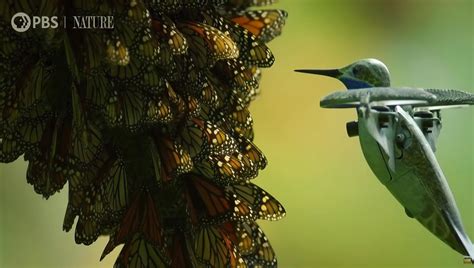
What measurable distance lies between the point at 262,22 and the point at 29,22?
308 millimetres

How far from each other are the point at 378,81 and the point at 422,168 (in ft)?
0.35

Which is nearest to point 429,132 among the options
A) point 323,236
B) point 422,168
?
point 422,168

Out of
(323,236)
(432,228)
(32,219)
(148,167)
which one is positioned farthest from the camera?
(323,236)

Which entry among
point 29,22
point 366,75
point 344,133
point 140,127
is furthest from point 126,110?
point 344,133

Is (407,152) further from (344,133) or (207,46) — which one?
(344,133)

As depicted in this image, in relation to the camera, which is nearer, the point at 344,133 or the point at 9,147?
the point at 9,147

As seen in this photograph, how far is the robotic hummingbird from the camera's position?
87 centimetres

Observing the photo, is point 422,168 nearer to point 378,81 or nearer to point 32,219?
point 378,81

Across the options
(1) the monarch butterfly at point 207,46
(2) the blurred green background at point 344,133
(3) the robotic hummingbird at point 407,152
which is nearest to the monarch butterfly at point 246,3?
(1) the monarch butterfly at point 207,46

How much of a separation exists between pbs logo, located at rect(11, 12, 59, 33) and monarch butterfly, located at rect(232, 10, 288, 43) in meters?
0.25

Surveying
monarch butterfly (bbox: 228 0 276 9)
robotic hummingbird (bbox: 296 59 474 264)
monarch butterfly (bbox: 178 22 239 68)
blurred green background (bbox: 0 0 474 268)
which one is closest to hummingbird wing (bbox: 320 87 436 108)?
robotic hummingbird (bbox: 296 59 474 264)

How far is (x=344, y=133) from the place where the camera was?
8.26 ft

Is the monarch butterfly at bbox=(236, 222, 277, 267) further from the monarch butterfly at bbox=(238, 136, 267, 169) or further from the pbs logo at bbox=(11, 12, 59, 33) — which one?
the pbs logo at bbox=(11, 12, 59, 33)

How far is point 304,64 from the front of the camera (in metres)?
2.52
